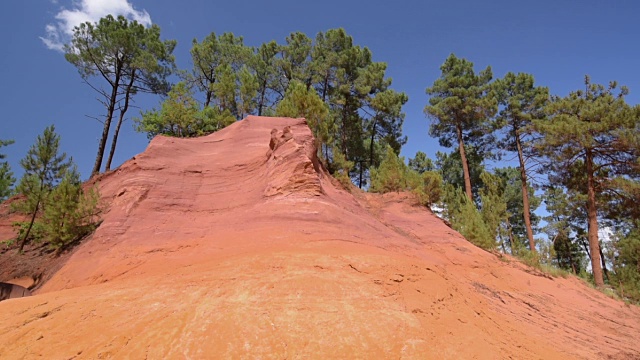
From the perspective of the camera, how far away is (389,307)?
16.4ft

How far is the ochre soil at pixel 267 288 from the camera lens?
4.14m

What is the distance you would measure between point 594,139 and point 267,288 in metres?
21.7

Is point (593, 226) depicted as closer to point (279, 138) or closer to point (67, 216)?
point (279, 138)

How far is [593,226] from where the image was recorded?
1823 centimetres

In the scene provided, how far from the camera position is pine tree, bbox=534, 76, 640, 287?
17.7 m

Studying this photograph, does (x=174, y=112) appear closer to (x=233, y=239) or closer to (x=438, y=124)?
(x=233, y=239)

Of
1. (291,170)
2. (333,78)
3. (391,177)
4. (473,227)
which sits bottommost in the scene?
(473,227)

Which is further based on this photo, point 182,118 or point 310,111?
point 182,118

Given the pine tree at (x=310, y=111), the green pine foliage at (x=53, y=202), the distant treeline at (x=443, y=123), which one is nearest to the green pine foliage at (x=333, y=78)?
the distant treeline at (x=443, y=123)

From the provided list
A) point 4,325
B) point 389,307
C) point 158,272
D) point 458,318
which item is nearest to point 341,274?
point 389,307

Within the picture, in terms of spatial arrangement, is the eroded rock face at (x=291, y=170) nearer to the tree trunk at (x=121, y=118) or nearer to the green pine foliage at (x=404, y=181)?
the green pine foliage at (x=404, y=181)

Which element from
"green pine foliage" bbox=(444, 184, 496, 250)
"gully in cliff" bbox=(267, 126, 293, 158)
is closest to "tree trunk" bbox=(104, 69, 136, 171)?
"gully in cliff" bbox=(267, 126, 293, 158)

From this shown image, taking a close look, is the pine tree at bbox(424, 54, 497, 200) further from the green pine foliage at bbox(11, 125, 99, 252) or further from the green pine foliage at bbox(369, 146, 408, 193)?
the green pine foliage at bbox(11, 125, 99, 252)

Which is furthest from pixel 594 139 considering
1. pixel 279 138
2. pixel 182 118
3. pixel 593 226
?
pixel 182 118
